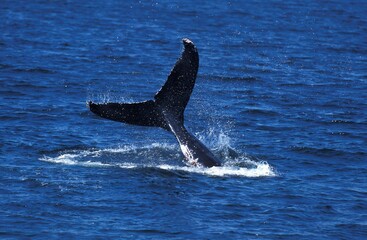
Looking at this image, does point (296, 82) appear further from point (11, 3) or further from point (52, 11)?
point (11, 3)

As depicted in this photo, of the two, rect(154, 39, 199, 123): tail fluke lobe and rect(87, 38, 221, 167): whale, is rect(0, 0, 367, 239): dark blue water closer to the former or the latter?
rect(87, 38, 221, 167): whale

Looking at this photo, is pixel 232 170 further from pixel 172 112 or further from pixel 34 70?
pixel 34 70

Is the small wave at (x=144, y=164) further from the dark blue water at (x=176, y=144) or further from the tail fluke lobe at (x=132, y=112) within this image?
the tail fluke lobe at (x=132, y=112)

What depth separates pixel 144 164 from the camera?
2080 cm

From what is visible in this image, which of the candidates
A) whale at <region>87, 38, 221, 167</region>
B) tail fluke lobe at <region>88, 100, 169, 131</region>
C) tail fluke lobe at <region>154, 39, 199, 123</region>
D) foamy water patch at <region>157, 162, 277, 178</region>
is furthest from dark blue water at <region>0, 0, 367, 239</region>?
tail fluke lobe at <region>154, 39, 199, 123</region>

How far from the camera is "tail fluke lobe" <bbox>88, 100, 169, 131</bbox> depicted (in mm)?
19344

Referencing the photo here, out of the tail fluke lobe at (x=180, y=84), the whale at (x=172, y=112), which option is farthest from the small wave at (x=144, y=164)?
the tail fluke lobe at (x=180, y=84)

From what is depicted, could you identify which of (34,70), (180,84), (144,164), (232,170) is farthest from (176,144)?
(34,70)

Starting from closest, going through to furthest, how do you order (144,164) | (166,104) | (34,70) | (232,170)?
(166,104) < (232,170) < (144,164) < (34,70)

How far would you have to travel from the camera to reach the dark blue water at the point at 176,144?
17734 millimetres

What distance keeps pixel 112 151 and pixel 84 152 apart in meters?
0.63

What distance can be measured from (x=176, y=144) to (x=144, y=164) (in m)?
2.35

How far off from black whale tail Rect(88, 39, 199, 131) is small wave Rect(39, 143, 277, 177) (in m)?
1.01

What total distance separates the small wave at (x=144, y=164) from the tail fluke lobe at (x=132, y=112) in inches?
40.2
